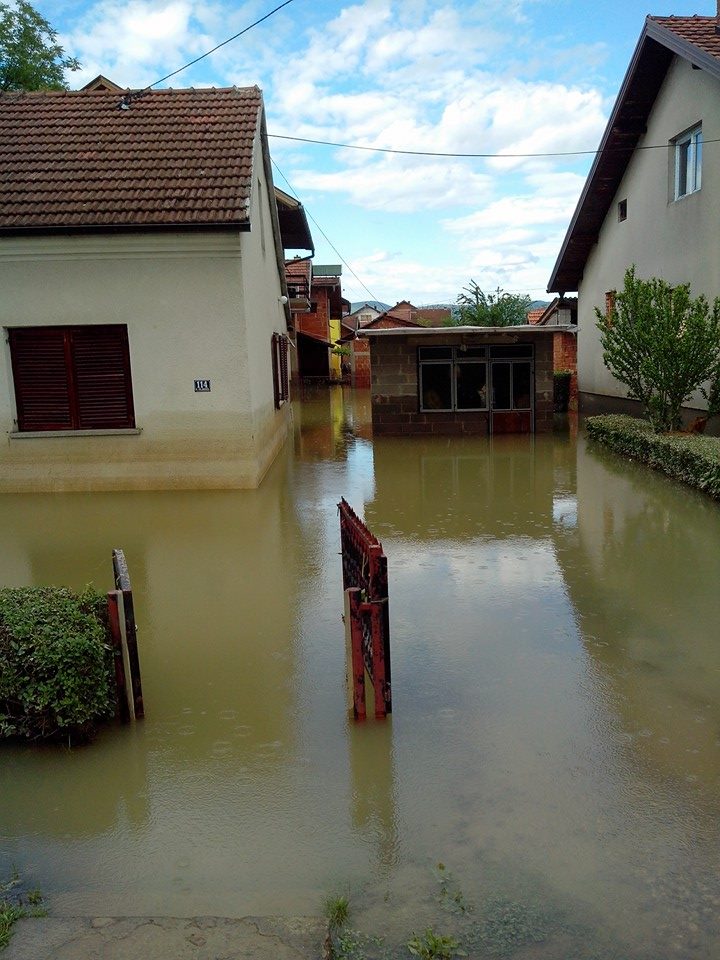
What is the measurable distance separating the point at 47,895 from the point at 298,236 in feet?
72.1

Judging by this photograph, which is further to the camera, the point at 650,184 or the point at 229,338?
the point at 650,184

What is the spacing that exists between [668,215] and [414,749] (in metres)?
14.9

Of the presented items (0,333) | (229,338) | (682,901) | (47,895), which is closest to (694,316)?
(229,338)

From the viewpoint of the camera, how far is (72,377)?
11.5 m

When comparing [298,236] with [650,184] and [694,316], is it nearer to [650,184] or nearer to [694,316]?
[650,184]

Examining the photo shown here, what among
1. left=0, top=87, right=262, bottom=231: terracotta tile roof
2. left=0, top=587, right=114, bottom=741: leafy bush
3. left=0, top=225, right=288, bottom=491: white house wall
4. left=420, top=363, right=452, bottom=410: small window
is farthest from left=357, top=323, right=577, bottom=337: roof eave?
left=0, top=587, right=114, bottom=741: leafy bush

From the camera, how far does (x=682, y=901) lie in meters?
3.10

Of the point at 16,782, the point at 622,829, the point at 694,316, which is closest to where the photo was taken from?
the point at 622,829

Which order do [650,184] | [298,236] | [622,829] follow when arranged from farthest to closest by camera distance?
[298,236], [650,184], [622,829]

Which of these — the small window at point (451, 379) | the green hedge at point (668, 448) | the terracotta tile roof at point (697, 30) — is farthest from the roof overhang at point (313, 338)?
the terracotta tile roof at point (697, 30)

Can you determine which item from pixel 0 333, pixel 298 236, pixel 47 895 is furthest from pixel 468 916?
pixel 298 236

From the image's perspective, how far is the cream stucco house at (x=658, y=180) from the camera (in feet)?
46.5

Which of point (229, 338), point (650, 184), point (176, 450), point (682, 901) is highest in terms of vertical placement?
point (650, 184)

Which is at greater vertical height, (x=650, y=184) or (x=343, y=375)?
(x=650, y=184)
